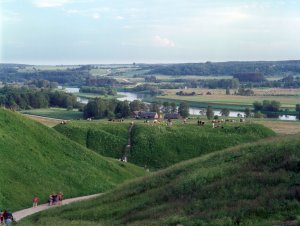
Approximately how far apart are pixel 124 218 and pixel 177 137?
32049 millimetres

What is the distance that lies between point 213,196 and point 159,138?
32.3 metres

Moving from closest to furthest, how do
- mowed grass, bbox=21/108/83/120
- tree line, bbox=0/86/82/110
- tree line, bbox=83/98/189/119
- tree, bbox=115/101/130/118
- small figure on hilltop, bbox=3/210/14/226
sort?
1. small figure on hilltop, bbox=3/210/14/226
2. tree, bbox=115/101/130/118
3. tree line, bbox=83/98/189/119
4. mowed grass, bbox=21/108/83/120
5. tree line, bbox=0/86/82/110

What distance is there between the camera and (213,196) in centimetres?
1962

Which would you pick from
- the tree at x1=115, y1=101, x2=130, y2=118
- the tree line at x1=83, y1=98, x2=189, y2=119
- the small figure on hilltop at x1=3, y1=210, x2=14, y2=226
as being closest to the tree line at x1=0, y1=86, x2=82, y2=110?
the tree line at x1=83, y1=98, x2=189, y2=119

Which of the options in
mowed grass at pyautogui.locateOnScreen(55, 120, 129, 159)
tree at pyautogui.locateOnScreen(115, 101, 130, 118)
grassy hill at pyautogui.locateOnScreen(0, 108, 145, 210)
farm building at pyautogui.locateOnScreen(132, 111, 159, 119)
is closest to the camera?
grassy hill at pyautogui.locateOnScreen(0, 108, 145, 210)

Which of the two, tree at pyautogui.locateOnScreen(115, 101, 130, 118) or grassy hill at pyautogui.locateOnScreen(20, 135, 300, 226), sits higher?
grassy hill at pyautogui.locateOnScreen(20, 135, 300, 226)

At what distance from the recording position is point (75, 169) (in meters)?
36.6

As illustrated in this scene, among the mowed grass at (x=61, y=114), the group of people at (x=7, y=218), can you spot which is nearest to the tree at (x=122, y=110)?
the mowed grass at (x=61, y=114)

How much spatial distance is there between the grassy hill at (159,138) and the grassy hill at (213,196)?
862 inches

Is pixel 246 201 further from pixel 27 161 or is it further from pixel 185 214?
pixel 27 161

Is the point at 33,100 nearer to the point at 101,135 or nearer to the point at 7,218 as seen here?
the point at 101,135

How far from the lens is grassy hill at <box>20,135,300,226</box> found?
55.4 ft

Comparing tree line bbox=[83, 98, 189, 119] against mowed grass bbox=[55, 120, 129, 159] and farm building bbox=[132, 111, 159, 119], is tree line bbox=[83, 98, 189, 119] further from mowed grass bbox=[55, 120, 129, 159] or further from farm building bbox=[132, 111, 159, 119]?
mowed grass bbox=[55, 120, 129, 159]

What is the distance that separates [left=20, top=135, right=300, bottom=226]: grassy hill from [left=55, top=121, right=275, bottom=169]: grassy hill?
21.9m
